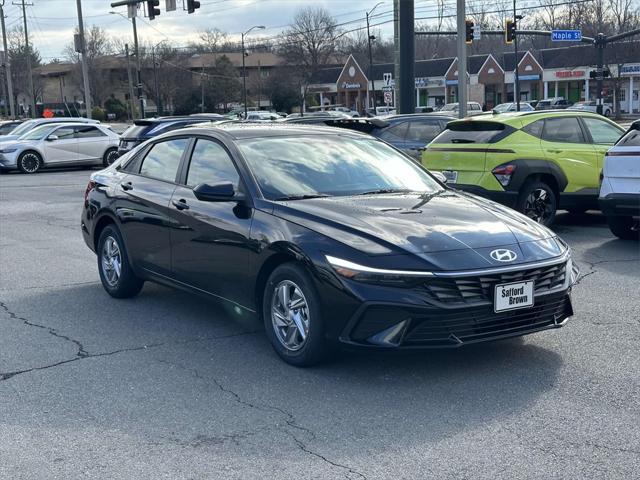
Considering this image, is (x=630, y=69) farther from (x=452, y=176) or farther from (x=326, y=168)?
(x=326, y=168)

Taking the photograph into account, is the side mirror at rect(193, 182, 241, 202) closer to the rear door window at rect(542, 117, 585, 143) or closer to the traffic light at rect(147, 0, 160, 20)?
the rear door window at rect(542, 117, 585, 143)

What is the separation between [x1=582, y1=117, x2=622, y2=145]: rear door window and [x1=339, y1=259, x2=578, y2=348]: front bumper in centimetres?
757

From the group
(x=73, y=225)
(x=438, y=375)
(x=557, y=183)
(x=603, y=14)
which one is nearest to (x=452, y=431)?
(x=438, y=375)

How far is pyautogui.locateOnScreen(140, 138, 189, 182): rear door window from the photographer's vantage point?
695 centimetres

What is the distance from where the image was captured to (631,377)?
5.20m

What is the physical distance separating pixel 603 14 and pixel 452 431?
233 feet

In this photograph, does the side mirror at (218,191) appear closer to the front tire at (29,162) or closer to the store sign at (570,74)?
the front tire at (29,162)

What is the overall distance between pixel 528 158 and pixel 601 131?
65.5 inches

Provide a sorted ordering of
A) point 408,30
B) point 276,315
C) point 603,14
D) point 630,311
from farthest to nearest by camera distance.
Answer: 1. point 603,14
2. point 408,30
3. point 630,311
4. point 276,315

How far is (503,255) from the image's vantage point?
5172 mm

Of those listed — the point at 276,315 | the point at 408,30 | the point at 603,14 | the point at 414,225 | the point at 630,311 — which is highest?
Answer: the point at 603,14

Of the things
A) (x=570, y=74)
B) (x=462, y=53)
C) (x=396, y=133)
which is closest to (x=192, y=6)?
(x=462, y=53)

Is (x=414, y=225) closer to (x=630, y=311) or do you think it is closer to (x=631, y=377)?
(x=631, y=377)

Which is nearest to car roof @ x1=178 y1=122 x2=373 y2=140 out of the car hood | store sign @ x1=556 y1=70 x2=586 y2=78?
the car hood
